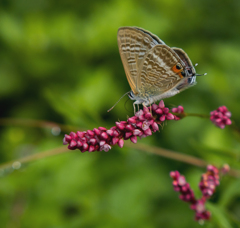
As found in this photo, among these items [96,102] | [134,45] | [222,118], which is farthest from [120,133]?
[96,102]

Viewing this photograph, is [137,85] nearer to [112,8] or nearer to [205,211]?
[205,211]

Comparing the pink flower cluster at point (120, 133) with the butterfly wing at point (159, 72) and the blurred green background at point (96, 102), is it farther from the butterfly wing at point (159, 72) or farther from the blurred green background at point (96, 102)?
the blurred green background at point (96, 102)

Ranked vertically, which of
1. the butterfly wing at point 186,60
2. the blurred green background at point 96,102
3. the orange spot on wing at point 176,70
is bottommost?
the blurred green background at point 96,102

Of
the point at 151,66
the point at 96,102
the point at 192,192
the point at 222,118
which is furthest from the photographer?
the point at 96,102

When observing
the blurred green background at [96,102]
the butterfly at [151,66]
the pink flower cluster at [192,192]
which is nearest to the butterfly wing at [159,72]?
the butterfly at [151,66]

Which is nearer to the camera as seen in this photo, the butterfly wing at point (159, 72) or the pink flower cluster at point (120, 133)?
the pink flower cluster at point (120, 133)

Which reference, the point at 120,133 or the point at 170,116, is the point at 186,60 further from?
the point at 120,133

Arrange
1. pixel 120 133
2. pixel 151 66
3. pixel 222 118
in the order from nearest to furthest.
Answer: pixel 120 133 → pixel 222 118 → pixel 151 66
